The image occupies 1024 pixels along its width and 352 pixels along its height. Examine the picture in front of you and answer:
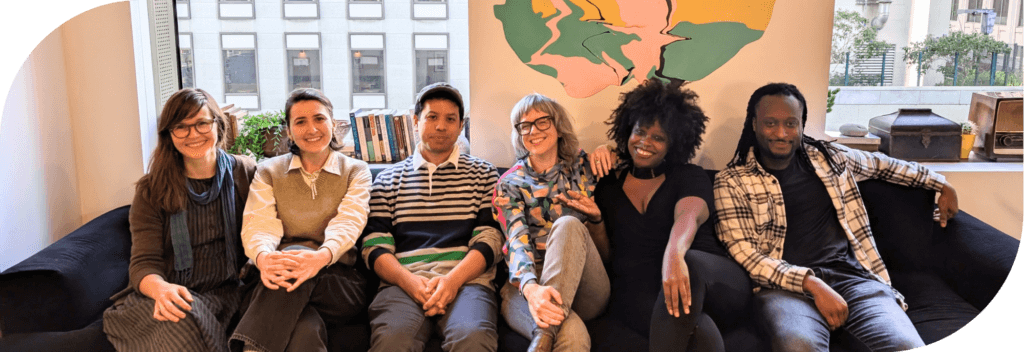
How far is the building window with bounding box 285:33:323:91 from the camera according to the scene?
3572 millimetres

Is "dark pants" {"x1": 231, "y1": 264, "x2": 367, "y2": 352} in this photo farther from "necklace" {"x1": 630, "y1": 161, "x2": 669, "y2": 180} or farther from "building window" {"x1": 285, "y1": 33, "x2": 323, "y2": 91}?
"building window" {"x1": 285, "y1": 33, "x2": 323, "y2": 91}

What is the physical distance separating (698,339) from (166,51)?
2.75 metres

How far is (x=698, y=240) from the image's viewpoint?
98.7 inches

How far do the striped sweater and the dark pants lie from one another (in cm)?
16

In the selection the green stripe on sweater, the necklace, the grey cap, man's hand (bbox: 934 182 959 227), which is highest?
the grey cap

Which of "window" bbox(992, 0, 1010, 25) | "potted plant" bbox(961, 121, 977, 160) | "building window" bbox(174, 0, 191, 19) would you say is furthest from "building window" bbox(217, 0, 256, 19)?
"window" bbox(992, 0, 1010, 25)

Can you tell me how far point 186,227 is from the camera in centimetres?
243

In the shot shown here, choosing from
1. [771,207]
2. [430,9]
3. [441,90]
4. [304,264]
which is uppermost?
[430,9]

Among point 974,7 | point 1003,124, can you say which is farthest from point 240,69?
point 974,7

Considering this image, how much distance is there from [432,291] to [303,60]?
1.79 meters

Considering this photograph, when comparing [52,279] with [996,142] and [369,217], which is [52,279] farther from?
[996,142]

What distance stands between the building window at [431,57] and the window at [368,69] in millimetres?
194

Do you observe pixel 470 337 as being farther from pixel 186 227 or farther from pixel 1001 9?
pixel 1001 9

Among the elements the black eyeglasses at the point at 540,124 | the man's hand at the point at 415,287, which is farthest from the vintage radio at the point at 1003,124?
the man's hand at the point at 415,287
